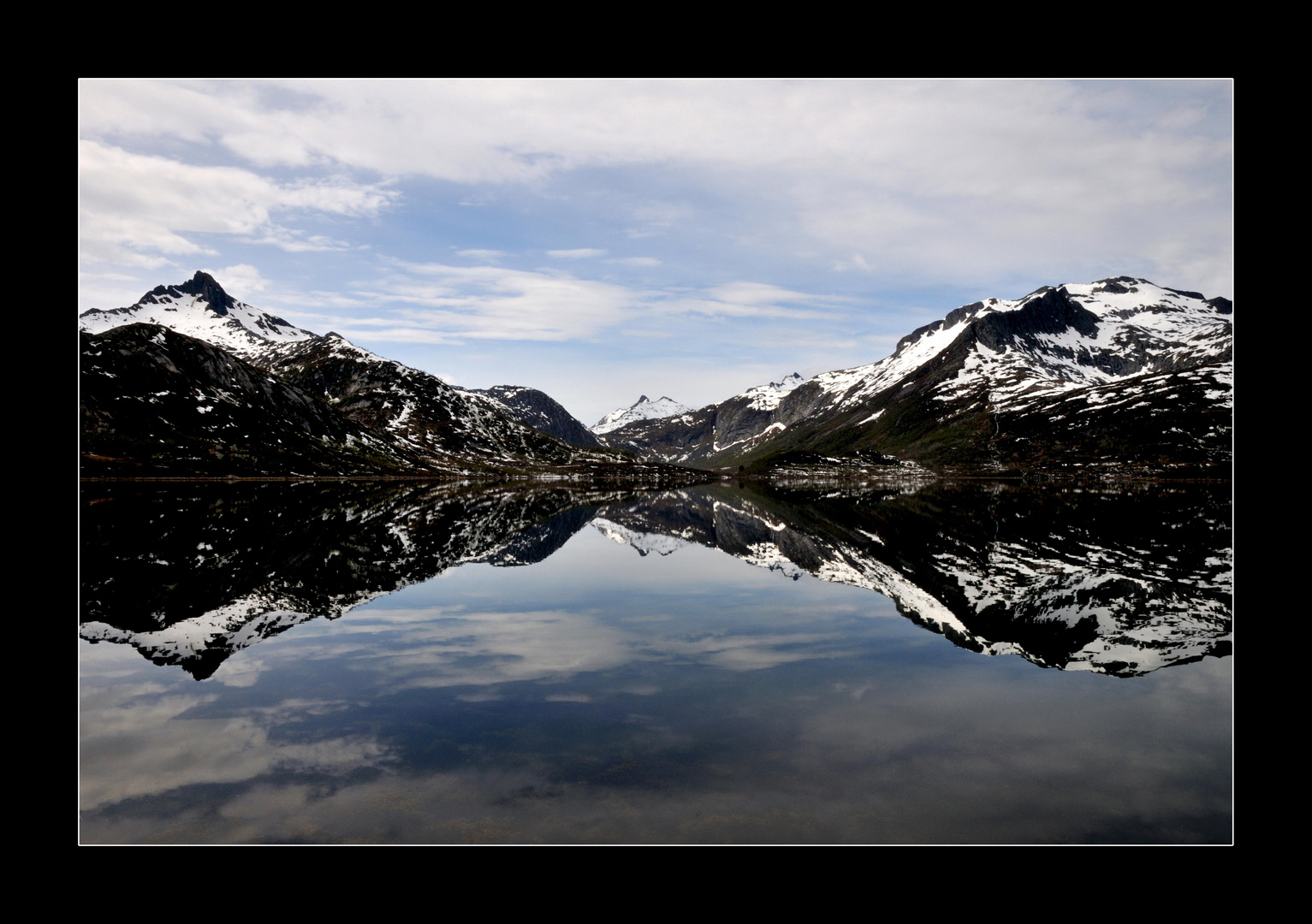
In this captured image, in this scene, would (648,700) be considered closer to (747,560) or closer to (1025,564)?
(747,560)

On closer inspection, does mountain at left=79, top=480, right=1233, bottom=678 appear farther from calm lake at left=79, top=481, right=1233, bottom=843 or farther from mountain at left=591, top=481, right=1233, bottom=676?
calm lake at left=79, top=481, right=1233, bottom=843

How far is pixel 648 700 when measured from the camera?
20719mm

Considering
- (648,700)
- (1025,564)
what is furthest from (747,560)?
(648,700)

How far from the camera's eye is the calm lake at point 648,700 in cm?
1387

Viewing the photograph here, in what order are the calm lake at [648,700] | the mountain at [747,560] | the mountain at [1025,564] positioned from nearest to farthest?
the calm lake at [648,700] → the mountain at [1025,564] → the mountain at [747,560]

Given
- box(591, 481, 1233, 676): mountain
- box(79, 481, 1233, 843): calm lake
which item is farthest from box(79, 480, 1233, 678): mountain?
box(79, 481, 1233, 843): calm lake

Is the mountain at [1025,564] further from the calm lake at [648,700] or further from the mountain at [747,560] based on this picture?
the calm lake at [648,700]

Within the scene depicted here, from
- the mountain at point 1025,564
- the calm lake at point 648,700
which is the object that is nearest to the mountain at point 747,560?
the mountain at point 1025,564
